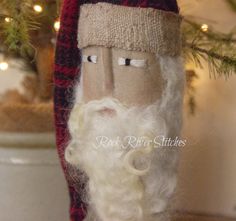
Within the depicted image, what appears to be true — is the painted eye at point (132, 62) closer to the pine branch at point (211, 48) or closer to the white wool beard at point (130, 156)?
the white wool beard at point (130, 156)

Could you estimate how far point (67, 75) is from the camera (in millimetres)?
541

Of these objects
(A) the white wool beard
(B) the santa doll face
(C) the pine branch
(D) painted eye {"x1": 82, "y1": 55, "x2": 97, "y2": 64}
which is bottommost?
(A) the white wool beard

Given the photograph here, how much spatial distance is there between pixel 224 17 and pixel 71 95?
1.26ft

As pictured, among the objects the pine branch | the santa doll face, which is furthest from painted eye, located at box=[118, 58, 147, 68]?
the pine branch

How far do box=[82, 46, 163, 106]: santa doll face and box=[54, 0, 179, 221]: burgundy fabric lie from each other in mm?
54

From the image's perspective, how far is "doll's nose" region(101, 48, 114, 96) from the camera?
470 millimetres

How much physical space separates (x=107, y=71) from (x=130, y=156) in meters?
0.09

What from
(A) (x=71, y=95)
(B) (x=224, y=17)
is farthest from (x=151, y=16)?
(B) (x=224, y=17)

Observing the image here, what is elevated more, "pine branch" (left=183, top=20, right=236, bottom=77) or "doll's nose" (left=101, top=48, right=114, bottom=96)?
"pine branch" (left=183, top=20, right=236, bottom=77)

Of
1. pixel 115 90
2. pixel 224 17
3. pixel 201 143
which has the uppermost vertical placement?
pixel 224 17

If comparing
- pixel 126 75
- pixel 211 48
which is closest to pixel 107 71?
pixel 126 75

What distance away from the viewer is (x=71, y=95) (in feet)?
1.80

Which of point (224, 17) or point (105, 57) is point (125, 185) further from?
point (224, 17)

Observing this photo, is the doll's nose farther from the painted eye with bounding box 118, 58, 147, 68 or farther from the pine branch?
the pine branch
